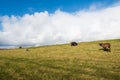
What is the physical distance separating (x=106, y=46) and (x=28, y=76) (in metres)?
30.8

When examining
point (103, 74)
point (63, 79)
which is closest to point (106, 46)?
point (103, 74)

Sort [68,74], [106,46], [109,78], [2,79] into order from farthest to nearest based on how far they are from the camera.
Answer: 1. [106,46]
2. [68,74]
3. [109,78]
4. [2,79]

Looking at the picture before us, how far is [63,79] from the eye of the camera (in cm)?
1728

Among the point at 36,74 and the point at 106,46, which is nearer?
the point at 36,74

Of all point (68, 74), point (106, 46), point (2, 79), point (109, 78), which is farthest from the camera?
point (106, 46)

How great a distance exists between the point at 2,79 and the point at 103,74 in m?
9.27

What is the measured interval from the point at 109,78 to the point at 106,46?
28.6 meters

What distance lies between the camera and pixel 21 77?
17734 millimetres

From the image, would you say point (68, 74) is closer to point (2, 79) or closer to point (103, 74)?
point (103, 74)

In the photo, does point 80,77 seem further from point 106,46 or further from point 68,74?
point 106,46

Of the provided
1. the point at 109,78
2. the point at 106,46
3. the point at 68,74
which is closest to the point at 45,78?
the point at 68,74

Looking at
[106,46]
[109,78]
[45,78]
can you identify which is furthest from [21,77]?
[106,46]

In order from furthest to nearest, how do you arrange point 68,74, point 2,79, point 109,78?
point 68,74, point 109,78, point 2,79

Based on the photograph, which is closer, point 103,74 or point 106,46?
point 103,74
